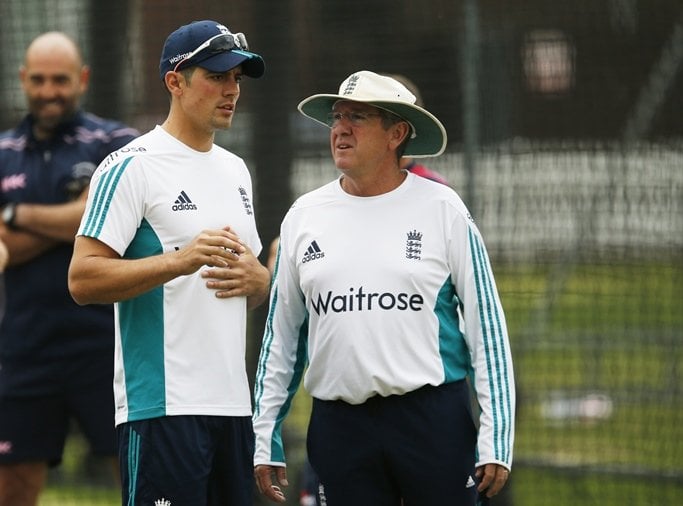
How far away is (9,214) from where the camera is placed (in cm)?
575

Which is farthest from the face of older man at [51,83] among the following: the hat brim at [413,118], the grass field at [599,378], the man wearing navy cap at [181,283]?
the grass field at [599,378]

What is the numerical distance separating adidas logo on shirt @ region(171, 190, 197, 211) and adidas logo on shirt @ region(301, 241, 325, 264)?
38 cm

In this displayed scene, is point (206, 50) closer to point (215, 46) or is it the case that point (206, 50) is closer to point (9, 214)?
point (215, 46)

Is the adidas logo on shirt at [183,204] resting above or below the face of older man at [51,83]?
below

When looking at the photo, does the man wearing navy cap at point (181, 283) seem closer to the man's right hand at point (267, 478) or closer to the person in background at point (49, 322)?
the man's right hand at point (267, 478)

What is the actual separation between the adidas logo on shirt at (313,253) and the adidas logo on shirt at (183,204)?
38cm

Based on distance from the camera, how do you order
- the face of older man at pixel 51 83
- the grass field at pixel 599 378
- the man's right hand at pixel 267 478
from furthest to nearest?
the grass field at pixel 599 378, the face of older man at pixel 51 83, the man's right hand at pixel 267 478

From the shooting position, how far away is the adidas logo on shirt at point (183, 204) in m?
4.28

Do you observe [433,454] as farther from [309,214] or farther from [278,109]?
[278,109]

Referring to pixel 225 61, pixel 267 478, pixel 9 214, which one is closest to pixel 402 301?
pixel 267 478

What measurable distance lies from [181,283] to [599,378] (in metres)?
3.00

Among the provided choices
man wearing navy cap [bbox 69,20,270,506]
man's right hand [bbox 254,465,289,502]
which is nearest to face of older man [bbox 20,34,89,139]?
man wearing navy cap [bbox 69,20,270,506]

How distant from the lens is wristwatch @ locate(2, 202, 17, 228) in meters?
5.71

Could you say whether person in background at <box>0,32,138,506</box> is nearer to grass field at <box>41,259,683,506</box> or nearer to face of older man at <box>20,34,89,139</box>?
face of older man at <box>20,34,89,139</box>
